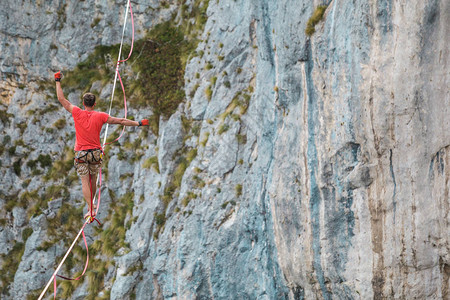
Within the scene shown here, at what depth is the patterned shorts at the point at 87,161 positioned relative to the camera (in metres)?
10.0

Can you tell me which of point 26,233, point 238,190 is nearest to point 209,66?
point 238,190

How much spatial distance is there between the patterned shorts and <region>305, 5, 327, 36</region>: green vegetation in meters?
5.37

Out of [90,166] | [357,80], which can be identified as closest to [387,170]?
[357,80]

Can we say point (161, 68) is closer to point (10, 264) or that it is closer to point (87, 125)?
point (87, 125)

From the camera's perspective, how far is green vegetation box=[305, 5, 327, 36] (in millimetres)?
9852

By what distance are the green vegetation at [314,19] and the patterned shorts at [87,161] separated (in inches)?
211

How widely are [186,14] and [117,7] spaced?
12.6ft

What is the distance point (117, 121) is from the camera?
9.74m

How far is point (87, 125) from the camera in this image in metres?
9.75

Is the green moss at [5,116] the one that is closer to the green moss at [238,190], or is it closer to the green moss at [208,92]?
the green moss at [208,92]

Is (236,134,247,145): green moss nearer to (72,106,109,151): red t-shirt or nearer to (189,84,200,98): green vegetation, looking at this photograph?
(189,84,200,98): green vegetation

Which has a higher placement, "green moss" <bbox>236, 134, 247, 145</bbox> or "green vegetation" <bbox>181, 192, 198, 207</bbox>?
"green moss" <bbox>236, 134, 247, 145</bbox>

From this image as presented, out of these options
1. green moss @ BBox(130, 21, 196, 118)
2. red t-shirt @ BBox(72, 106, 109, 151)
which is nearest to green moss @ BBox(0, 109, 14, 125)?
green moss @ BBox(130, 21, 196, 118)

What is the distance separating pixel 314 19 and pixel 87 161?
5.89 meters
